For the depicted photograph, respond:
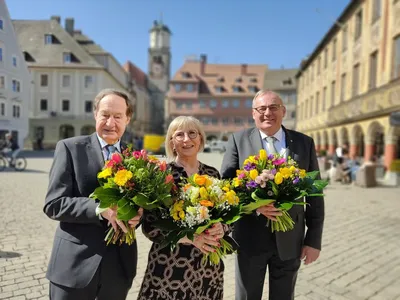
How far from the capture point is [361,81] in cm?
1881

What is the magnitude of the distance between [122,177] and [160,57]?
93.5 m

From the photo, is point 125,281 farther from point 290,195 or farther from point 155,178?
point 290,195

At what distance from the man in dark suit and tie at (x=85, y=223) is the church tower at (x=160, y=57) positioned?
91794 mm

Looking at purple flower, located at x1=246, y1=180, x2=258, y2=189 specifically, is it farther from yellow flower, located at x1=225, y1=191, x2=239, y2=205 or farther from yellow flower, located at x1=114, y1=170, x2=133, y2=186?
yellow flower, located at x1=114, y1=170, x2=133, y2=186

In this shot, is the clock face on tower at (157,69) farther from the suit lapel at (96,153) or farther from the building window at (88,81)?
the suit lapel at (96,153)

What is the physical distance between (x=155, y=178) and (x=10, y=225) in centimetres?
645

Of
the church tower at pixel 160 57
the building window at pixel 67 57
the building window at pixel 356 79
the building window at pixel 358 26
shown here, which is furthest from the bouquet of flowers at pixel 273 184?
the church tower at pixel 160 57

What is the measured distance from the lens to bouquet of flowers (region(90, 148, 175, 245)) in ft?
5.86

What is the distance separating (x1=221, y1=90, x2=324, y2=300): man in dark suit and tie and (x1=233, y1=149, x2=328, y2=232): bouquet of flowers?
1.38 feet

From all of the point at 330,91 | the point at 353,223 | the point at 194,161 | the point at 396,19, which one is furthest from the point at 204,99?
the point at 194,161

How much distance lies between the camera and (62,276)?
2.10m

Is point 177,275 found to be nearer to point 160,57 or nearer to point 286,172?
point 286,172

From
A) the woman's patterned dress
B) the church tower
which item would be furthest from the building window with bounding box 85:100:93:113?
the church tower

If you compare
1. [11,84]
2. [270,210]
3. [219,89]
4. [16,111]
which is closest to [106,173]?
[270,210]
